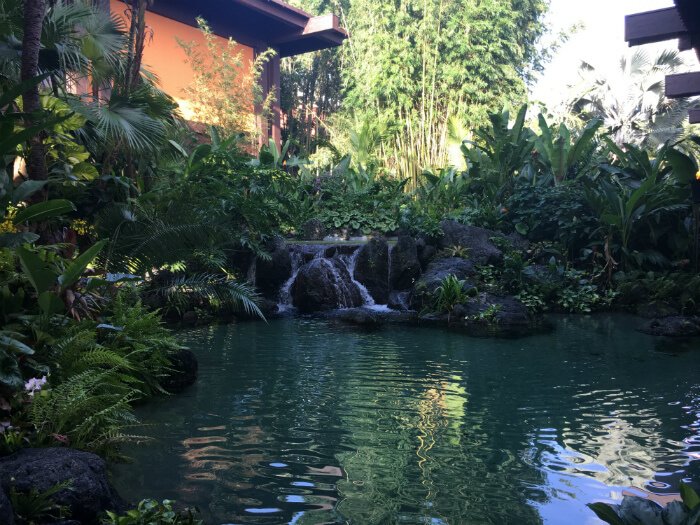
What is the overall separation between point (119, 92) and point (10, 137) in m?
4.10

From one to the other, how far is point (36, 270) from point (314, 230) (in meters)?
10.1

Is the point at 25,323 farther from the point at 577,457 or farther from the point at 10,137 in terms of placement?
the point at 577,457

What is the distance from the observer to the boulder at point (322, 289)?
464 inches

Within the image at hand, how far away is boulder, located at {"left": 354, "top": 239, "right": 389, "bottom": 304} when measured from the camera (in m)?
12.6

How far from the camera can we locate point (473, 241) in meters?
13.1

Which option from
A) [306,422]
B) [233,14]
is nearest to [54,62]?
[306,422]

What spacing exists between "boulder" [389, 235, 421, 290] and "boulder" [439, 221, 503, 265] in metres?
0.98

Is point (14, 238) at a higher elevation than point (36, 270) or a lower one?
higher

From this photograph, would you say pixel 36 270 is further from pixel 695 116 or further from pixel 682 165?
pixel 682 165

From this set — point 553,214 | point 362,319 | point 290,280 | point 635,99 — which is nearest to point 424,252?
point 290,280

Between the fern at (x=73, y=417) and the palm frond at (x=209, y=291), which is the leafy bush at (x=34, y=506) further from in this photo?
the palm frond at (x=209, y=291)

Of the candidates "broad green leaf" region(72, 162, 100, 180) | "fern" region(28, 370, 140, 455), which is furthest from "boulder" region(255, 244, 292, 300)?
"fern" region(28, 370, 140, 455)

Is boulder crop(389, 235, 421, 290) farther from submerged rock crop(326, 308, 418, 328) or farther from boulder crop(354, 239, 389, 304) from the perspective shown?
submerged rock crop(326, 308, 418, 328)

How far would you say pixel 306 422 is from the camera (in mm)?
4898
